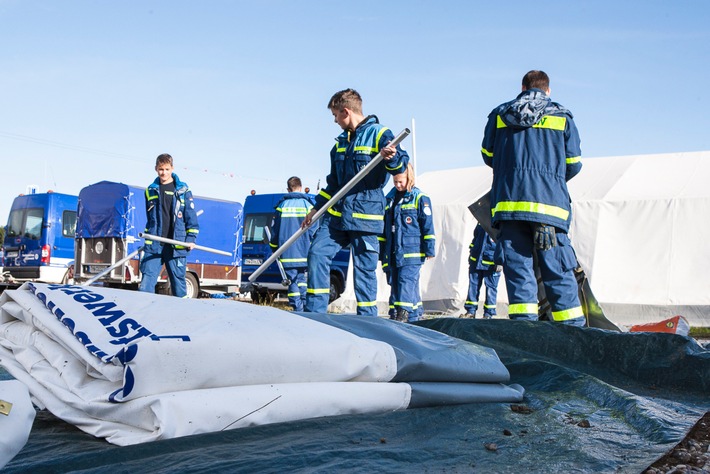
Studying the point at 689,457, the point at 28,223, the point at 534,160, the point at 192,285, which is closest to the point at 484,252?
the point at 534,160

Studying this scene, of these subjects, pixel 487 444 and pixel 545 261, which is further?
pixel 545 261

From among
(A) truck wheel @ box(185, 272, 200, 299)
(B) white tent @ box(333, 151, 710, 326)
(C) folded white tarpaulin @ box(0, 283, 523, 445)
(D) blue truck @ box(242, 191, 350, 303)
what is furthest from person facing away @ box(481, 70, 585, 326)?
(A) truck wheel @ box(185, 272, 200, 299)

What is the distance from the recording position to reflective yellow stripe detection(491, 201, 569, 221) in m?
4.78

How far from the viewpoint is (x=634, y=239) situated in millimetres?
12273

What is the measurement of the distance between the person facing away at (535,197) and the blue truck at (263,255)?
32.9 ft

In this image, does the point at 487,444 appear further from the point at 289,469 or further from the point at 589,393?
the point at 589,393

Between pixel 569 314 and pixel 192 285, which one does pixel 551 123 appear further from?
pixel 192 285

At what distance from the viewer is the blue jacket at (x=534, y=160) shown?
15.9 feet

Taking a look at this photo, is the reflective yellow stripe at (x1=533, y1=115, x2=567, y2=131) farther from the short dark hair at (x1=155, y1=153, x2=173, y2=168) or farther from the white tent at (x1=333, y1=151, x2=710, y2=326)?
the white tent at (x1=333, y1=151, x2=710, y2=326)

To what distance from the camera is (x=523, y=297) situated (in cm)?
478

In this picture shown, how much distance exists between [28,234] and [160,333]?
661 inches

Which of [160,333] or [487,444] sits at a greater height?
[160,333]

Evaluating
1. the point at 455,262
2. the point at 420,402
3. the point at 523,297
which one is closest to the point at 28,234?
the point at 455,262

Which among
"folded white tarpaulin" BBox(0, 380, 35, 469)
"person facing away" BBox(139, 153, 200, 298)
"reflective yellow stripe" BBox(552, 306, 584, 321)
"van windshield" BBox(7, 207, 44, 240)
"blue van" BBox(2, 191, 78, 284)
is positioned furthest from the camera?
"van windshield" BBox(7, 207, 44, 240)
